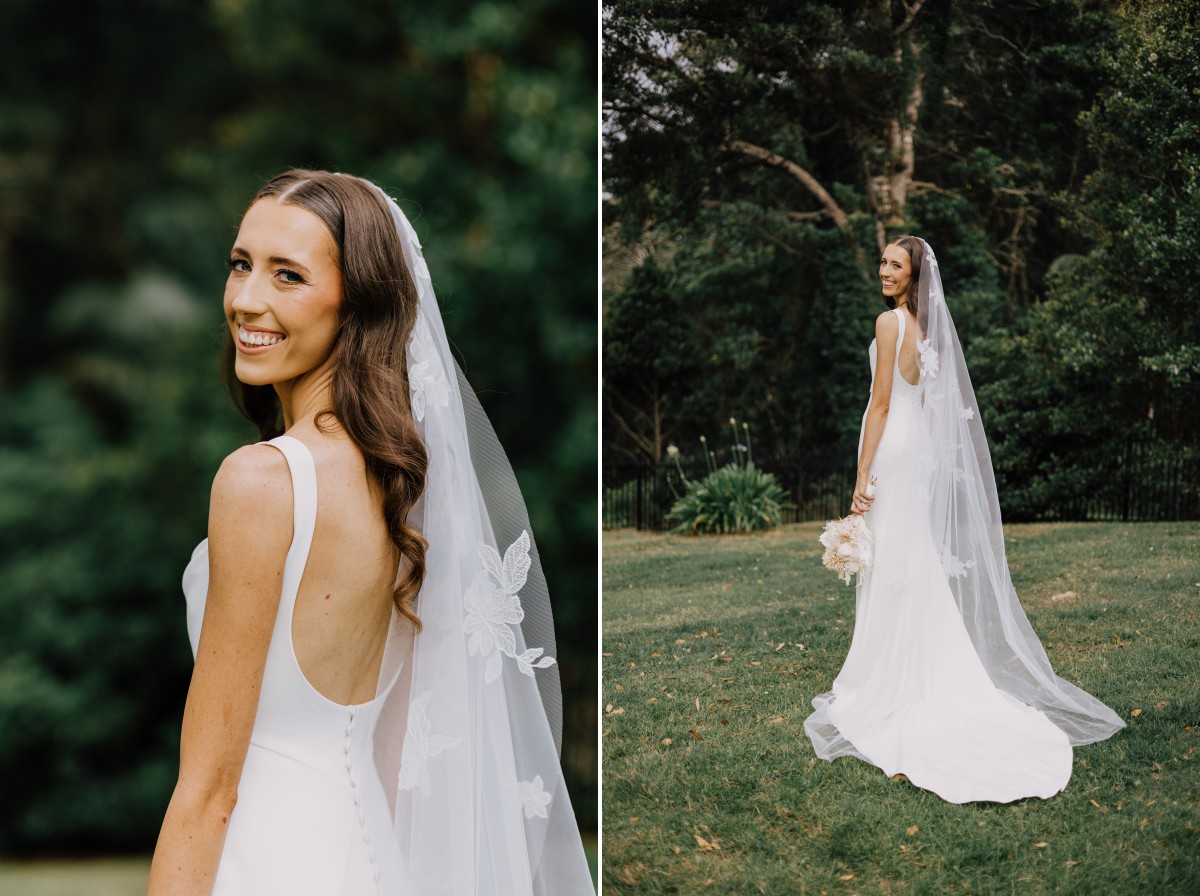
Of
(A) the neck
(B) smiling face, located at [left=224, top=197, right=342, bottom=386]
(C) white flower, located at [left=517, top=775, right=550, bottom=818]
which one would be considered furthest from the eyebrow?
(C) white flower, located at [left=517, top=775, right=550, bottom=818]

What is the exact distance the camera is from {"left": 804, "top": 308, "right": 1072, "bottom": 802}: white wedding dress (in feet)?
7.66

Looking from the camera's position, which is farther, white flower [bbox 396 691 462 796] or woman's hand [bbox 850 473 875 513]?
woman's hand [bbox 850 473 875 513]

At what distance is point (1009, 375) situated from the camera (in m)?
2.40

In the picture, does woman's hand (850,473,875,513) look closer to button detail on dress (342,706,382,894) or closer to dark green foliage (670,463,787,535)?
dark green foliage (670,463,787,535)

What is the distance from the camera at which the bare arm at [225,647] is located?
1171 millimetres

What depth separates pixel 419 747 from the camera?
141 centimetres

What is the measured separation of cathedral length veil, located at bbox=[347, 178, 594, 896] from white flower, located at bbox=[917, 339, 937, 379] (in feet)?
4.06

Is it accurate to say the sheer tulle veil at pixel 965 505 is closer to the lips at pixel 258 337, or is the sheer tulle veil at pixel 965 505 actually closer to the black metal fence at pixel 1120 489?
the black metal fence at pixel 1120 489

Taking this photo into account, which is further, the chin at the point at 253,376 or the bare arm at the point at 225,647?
the chin at the point at 253,376

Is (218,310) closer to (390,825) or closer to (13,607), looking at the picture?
(13,607)

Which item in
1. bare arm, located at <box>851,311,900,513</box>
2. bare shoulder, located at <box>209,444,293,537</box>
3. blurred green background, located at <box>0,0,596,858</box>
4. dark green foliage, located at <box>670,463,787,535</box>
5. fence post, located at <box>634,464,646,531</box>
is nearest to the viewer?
bare shoulder, located at <box>209,444,293,537</box>

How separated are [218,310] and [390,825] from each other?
10.1 ft

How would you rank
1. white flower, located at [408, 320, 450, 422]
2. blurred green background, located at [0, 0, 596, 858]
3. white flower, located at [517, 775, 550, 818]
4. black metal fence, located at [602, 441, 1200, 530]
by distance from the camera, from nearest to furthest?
1. white flower, located at [408, 320, 450, 422]
2. white flower, located at [517, 775, 550, 818]
3. black metal fence, located at [602, 441, 1200, 530]
4. blurred green background, located at [0, 0, 596, 858]

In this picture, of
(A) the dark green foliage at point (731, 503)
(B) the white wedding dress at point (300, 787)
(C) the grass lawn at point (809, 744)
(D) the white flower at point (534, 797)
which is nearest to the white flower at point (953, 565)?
(C) the grass lawn at point (809, 744)
